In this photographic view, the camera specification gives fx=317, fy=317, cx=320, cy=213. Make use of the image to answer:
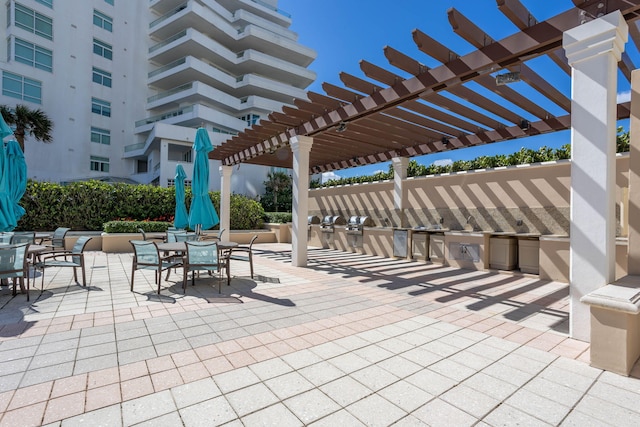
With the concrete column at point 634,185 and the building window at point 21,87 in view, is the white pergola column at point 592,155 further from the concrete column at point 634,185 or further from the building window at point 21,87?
the building window at point 21,87

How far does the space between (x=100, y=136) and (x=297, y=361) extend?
101ft

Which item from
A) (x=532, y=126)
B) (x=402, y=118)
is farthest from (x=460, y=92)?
A: (x=532, y=126)

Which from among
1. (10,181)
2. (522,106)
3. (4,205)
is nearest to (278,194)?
(10,181)

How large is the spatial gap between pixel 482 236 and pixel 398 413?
6.51 metres

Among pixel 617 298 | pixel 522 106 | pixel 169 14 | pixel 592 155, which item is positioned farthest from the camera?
pixel 169 14

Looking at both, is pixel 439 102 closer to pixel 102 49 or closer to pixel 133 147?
pixel 133 147

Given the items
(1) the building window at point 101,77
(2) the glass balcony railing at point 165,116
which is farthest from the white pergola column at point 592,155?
(1) the building window at point 101,77

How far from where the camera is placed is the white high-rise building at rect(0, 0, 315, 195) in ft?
74.7

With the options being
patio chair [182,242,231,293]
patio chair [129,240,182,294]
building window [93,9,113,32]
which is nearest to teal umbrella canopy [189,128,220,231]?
patio chair [129,240,182,294]

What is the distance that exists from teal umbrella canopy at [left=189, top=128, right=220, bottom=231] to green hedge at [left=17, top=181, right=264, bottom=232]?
4.66m

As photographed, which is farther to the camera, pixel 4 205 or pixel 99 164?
pixel 99 164

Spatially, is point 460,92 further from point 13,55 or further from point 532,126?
point 13,55

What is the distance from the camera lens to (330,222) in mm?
12117

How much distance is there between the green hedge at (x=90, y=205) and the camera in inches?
414
